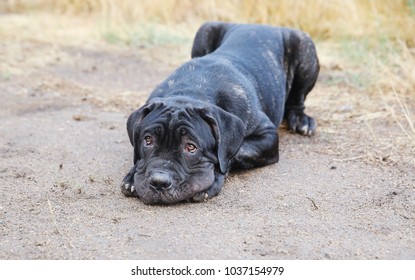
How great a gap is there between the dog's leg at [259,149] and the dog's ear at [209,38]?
1.84 meters

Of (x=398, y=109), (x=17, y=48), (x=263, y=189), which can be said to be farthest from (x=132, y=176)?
(x=17, y=48)

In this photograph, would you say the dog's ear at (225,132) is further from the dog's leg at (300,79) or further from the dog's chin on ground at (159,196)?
the dog's leg at (300,79)

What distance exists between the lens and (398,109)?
8266 millimetres

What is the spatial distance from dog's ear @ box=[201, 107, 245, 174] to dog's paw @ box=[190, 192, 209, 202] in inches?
9.9

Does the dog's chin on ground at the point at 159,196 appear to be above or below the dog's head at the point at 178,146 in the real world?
below

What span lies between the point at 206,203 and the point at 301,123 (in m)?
2.48

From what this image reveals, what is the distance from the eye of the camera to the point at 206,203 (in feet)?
17.7

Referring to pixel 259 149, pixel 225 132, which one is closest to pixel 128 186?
pixel 225 132

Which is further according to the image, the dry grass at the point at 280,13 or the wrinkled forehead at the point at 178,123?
the dry grass at the point at 280,13

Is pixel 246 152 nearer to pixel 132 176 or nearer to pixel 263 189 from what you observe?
pixel 263 189

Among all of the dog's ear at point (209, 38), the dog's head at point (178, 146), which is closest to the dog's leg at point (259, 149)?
the dog's head at point (178, 146)

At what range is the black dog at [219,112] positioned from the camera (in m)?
5.29

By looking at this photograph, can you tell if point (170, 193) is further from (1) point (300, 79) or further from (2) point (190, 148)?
(1) point (300, 79)

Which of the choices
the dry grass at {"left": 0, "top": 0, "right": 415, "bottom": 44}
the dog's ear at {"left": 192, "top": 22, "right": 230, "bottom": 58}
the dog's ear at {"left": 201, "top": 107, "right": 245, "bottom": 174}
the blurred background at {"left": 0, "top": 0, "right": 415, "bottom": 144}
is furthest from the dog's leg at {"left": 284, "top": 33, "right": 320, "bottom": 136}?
the dry grass at {"left": 0, "top": 0, "right": 415, "bottom": 44}
